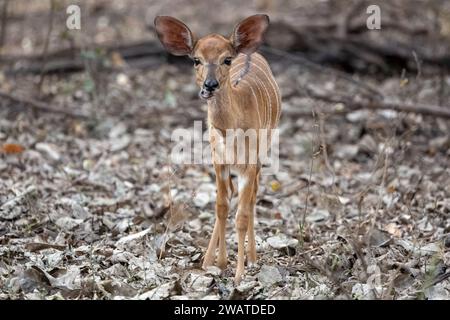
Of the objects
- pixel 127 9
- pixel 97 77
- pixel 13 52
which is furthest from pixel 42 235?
pixel 127 9

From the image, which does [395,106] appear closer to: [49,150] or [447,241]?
[447,241]

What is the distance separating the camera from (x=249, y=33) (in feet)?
20.1

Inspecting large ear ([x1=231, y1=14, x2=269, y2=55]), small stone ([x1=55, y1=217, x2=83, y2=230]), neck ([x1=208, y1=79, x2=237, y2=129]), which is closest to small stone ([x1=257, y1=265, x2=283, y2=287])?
neck ([x1=208, y1=79, x2=237, y2=129])

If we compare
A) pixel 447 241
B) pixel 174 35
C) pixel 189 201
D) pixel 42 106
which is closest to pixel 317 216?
pixel 189 201

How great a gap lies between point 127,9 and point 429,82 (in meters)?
5.93

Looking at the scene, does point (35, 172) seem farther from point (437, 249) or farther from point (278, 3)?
point (278, 3)

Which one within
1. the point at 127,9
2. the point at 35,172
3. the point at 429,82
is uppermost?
the point at 127,9

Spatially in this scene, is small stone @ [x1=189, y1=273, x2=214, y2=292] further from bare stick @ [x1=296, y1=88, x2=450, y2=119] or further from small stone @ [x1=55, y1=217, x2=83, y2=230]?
bare stick @ [x1=296, y1=88, x2=450, y2=119]

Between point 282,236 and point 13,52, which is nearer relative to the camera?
point 282,236

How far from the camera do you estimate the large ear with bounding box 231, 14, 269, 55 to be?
19.9 ft

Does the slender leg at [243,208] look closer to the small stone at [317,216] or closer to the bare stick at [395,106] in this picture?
the small stone at [317,216]

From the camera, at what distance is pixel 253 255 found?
20.9ft

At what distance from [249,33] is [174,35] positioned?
1.79 ft

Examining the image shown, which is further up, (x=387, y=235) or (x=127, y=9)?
(x=127, y=9)
